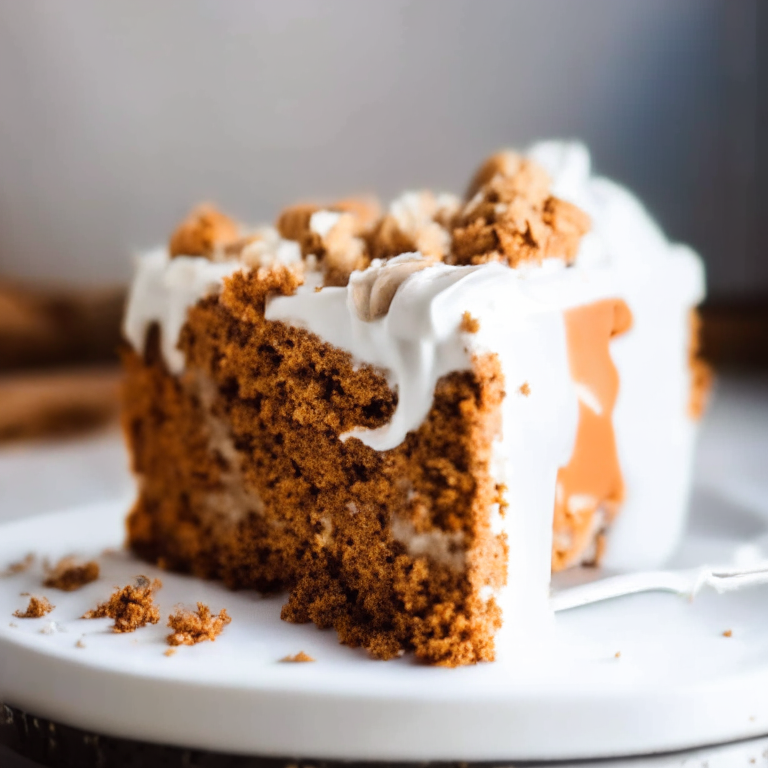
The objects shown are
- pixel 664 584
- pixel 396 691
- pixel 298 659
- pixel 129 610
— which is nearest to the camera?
pixel 396 691

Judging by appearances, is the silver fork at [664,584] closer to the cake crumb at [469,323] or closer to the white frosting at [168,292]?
the cake crumb at [469,323]

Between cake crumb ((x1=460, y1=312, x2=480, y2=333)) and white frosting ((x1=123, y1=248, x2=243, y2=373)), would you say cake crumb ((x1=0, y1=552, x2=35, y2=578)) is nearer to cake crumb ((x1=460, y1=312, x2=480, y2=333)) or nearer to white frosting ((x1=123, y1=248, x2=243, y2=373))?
white frosting ((x1=123, y1=248, x2=243, y2=373))

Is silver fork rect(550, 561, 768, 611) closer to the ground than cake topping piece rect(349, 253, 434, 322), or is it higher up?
closer to the ground

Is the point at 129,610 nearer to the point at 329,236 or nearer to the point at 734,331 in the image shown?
the point at 329,236

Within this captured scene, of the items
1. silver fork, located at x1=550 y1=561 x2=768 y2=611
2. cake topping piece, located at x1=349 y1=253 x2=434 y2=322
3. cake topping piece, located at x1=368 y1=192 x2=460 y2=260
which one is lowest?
silver fork, located at x1=550 y1=561 x2=768 y2=611

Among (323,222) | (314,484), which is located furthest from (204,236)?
(314,484)

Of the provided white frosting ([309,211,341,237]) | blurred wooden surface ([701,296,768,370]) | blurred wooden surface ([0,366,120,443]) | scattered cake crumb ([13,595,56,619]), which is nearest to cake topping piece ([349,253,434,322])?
white frosting ([309,211,341,237])
